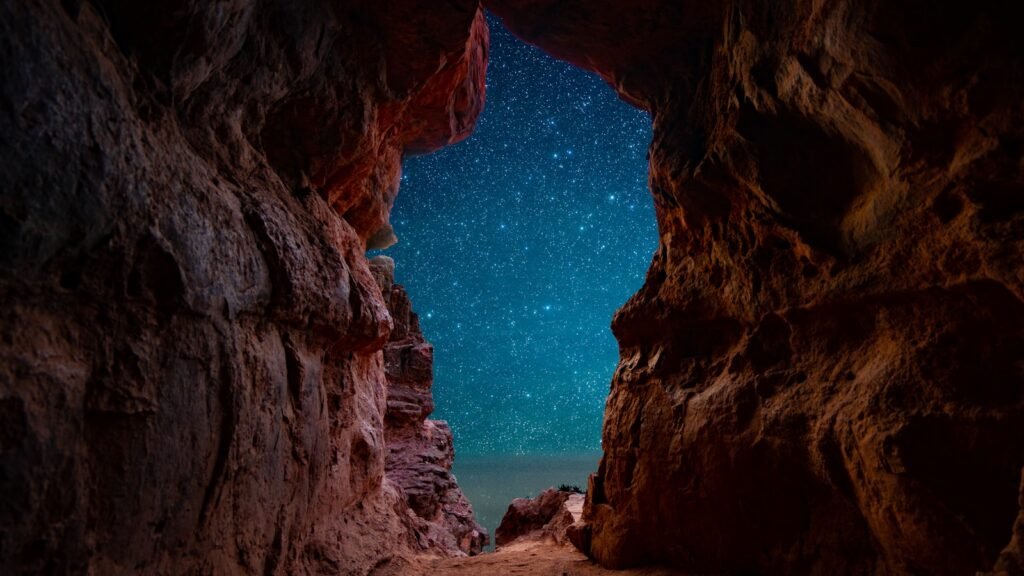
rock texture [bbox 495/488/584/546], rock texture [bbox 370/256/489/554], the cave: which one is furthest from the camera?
rock texture [bbox 370/256/489/554]

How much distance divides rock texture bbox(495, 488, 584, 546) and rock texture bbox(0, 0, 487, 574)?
7507mm

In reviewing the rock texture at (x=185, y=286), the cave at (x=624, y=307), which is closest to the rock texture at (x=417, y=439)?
the cave at (x=624, y=307)

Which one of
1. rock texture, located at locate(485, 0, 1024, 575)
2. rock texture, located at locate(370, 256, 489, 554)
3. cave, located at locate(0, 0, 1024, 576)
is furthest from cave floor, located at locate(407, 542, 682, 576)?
rock texture, located at locate(370, 256, 489, 554)

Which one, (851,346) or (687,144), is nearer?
(851,346)

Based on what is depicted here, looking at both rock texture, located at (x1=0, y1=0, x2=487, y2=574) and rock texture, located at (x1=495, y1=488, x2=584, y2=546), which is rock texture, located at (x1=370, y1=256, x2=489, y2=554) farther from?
rock texture, located at (x1=0, y1=0, x2=487, y2=574)

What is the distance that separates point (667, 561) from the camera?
6867mm

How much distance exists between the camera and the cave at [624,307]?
10.4 ft

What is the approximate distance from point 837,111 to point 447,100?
803 centimetres

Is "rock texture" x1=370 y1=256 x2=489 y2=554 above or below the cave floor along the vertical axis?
above

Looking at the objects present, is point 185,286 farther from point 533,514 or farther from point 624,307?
point 533,514

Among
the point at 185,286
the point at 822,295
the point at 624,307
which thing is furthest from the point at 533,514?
the point at 185,286

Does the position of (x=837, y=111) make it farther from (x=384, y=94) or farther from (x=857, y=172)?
(x=384, y=94)

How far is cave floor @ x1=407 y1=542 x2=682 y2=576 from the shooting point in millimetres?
7293

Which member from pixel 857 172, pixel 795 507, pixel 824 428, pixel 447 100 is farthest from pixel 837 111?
pixel 447 100
